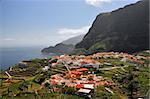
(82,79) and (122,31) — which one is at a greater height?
(122,31)

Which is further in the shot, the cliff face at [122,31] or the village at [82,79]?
the cliff face at [122,31]

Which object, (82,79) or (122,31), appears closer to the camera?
(82,79)

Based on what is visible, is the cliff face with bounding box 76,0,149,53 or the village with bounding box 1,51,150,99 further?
the cliff face with bounding box 76,0,149,53

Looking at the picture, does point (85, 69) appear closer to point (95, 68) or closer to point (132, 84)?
point (95, 68)

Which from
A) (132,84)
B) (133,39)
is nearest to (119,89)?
(132,84)

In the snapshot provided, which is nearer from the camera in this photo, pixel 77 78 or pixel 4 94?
pixel 4 94

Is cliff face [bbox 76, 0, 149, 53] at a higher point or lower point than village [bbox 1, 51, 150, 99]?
higher

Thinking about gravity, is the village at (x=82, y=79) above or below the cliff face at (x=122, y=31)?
below

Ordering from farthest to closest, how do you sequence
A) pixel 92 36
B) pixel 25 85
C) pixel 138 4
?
pixel 92 36 → pixel 138 4 → pixel 25 85
